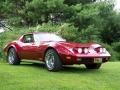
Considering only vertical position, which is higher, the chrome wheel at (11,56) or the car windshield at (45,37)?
the car windshield at (45,37)

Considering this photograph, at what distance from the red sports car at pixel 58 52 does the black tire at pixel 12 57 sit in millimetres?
295

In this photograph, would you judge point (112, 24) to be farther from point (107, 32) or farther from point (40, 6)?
point (40, 6)

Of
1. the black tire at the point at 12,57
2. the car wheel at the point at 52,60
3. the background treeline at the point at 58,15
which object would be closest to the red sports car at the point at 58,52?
the car wheel at the point at 52,60

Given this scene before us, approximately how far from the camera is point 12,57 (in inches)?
556

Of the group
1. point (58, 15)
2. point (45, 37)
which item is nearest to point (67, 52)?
point (45, 37)

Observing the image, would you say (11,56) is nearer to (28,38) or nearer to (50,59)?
(28,38)

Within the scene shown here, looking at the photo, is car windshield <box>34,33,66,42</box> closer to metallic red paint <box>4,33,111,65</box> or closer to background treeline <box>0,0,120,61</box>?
metallic red paint <box>4,33,111,65</box>

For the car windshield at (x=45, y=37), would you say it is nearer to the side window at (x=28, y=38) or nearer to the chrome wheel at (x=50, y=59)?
the side window at (x=28, y=38)

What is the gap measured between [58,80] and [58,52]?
167 centimetres

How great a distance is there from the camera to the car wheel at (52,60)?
459 inches

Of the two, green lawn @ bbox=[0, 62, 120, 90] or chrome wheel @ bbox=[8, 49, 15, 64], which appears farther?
chrome wheel @ bbox=[8, 49, 15, 64]

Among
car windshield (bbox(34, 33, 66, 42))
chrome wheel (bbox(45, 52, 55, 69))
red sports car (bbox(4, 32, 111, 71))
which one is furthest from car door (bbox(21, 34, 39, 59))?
chrome wheel (bbox(45, 52, 55, 69))

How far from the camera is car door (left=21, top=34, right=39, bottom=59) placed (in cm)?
1270

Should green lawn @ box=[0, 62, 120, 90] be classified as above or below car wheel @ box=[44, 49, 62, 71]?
below
